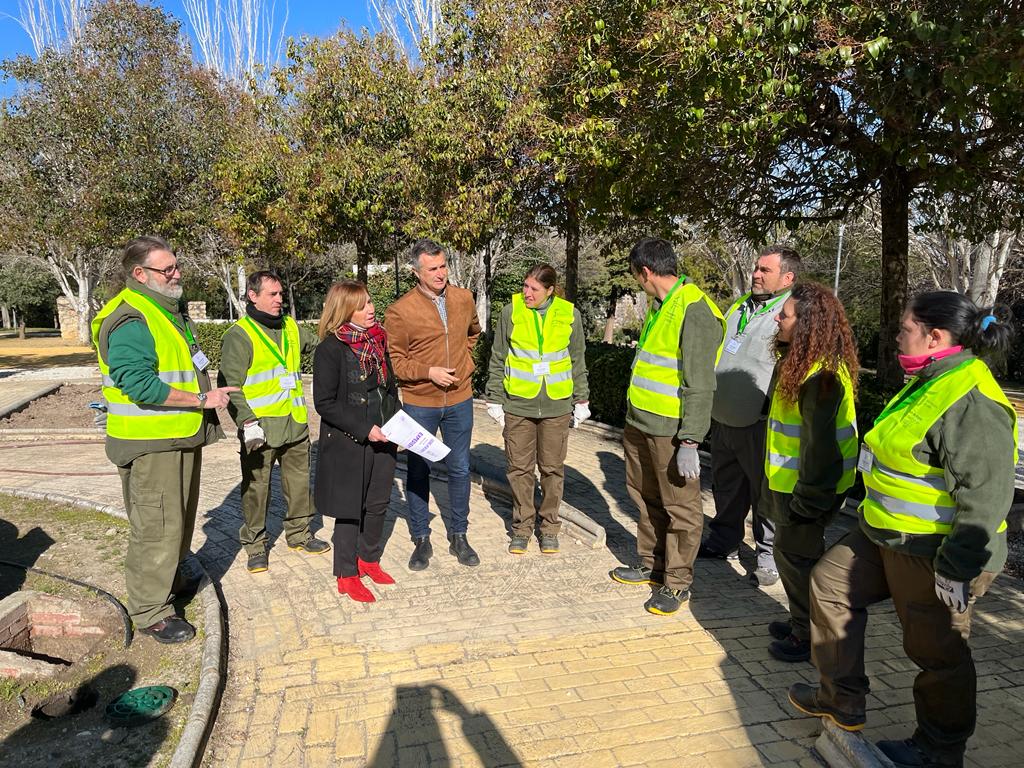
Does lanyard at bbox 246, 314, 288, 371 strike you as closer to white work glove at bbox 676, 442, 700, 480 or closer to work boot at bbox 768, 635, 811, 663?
white work glove at bbox 676, 442, 700, 480

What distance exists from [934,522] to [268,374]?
3.88m

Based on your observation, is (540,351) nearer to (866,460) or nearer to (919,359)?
(866,460)

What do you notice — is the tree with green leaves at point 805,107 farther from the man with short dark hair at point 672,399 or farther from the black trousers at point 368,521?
the black trousers at point 368,521

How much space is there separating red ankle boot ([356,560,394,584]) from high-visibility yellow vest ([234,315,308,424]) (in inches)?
43.9

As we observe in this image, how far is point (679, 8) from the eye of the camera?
6105 mm

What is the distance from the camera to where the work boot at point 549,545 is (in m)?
5.27

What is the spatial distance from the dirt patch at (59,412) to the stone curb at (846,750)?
35.5 ft

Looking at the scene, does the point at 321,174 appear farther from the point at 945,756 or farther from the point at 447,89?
the point at 945,756

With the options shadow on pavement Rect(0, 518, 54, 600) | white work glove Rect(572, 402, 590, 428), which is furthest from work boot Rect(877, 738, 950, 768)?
shadow on pavement Rect(0, 518, 54, 600)

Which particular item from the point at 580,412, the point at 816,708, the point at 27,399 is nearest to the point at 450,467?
the point at 580,412

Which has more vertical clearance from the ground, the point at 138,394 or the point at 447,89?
the point at 447,89

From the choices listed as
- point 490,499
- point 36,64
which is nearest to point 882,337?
point 490,499

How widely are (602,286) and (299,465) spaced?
85.7ft

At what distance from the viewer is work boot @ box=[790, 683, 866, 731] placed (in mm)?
2980
